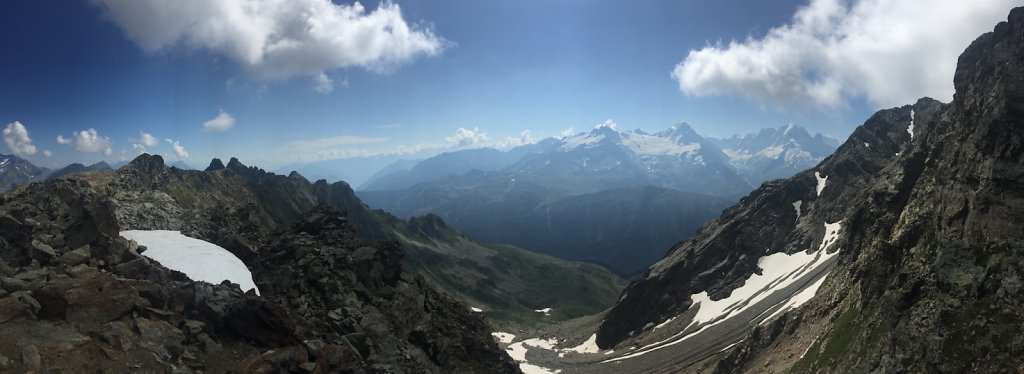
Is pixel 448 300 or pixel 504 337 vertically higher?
pixel 448 300

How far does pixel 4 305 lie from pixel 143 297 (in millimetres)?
6547

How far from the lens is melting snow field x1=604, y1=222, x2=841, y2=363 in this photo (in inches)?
4087

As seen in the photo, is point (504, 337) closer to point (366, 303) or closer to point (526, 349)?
point (526, 349)

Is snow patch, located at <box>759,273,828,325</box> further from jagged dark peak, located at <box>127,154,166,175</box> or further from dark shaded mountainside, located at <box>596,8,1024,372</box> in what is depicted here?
jagged dark peak, located at <box>127,154,166,175</box>

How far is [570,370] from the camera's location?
351 feet

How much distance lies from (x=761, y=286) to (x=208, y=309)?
10752 centimetres

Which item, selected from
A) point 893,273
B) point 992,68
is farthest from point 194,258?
point 992,68

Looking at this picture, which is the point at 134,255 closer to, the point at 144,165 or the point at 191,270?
the point at 191,270

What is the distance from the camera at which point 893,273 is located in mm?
58000

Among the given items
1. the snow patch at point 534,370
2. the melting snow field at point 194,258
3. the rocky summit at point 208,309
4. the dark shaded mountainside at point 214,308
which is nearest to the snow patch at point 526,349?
the snow patch at point 534,370

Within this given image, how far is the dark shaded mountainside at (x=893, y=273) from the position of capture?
4100 cm

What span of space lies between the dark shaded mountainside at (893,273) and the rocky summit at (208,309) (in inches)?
1602

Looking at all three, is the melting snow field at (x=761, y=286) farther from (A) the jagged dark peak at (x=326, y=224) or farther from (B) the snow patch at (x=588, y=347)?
(A) the jagged dark peak at (x=326, y=224)

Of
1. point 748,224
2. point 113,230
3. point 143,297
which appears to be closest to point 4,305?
point 143,297
